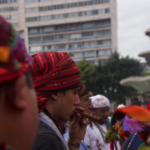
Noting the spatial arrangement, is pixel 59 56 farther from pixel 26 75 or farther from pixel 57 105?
pixel 26 75

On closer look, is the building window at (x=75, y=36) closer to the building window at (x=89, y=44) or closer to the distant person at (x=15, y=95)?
the building window at (x=89, y=44)

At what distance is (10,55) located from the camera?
2.53 feet

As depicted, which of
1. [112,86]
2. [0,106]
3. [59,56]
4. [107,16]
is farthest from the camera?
[107,16]

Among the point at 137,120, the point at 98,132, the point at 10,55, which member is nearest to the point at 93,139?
the point at 98,132

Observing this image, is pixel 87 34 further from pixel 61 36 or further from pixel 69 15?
pixel 61 36

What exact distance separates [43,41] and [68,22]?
831cm

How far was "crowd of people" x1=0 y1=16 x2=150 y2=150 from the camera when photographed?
789 mm

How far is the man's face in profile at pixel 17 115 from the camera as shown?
79cm

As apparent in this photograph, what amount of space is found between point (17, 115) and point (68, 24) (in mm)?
58906

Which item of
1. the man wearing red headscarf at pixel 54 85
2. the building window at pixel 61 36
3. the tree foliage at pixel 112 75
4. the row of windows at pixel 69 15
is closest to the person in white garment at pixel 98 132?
the man wearing red headscarf at pixel 54 85

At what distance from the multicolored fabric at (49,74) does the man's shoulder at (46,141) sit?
13.0 inches

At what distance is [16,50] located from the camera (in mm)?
843

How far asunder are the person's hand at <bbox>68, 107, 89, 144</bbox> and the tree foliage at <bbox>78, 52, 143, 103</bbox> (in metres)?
32.8

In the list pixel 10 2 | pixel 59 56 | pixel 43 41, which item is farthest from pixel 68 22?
pixel 59 56
